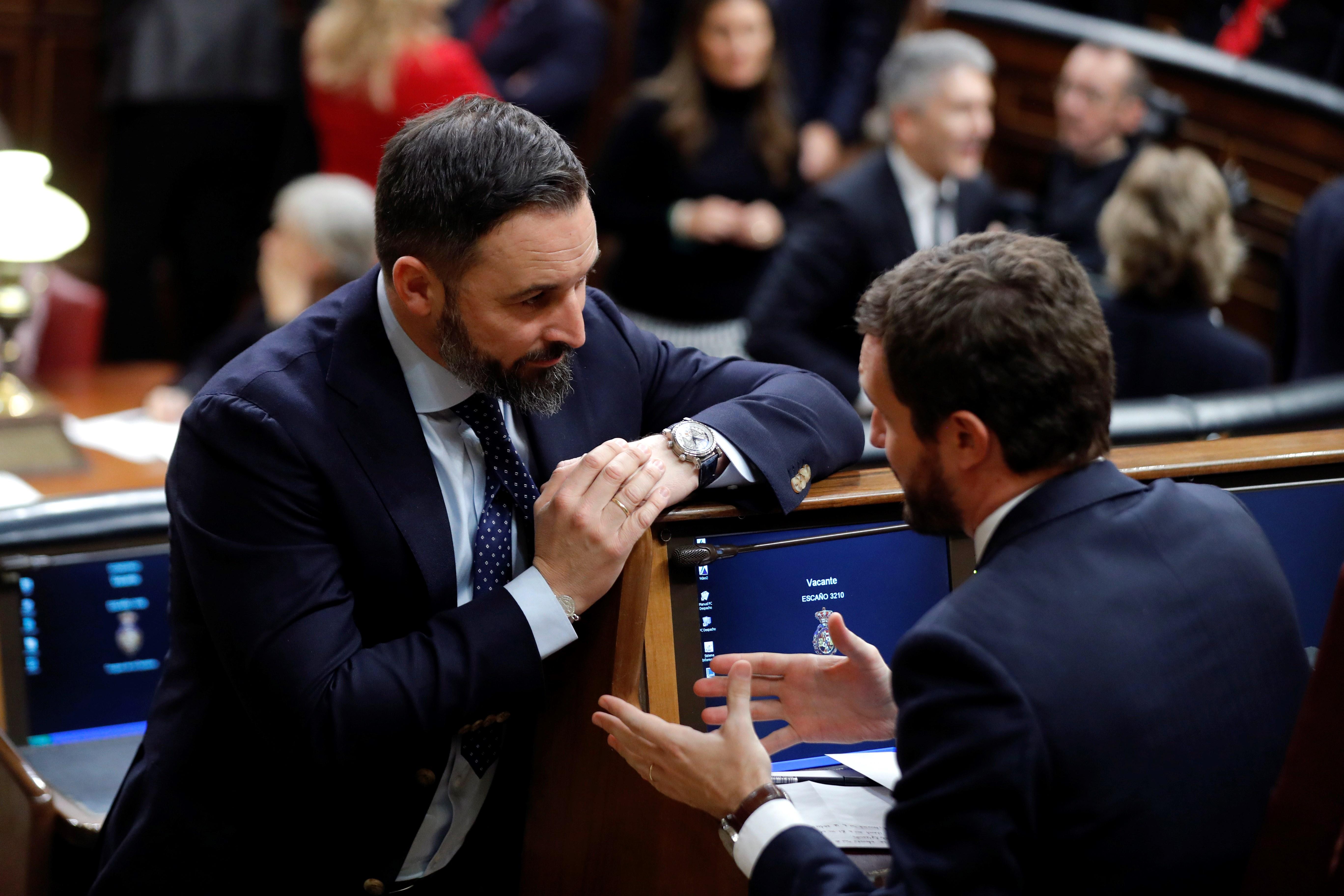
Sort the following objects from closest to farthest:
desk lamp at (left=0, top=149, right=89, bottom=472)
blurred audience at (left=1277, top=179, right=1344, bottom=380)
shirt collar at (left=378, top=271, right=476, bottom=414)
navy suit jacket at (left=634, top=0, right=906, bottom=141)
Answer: shirt collar at (left=378, top=271, right=476, bottom=414) → desk lamp at (left=0, top=149, right=89, bottom=472) → blurred audience at (left=1277, top=179, right=1344, bottom=380) → navy suit jacket at (left=634, top=0, right=906, bottom=141)

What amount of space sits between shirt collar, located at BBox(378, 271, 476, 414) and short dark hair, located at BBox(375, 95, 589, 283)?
0.11 meters

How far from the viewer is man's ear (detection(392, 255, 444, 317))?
152 cm

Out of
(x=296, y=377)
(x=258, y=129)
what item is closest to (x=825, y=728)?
(x=296, y=377)

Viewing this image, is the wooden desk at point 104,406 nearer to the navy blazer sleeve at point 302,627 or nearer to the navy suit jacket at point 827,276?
the navy blazer sleeve at point 302,627

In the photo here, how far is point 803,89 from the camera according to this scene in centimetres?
517

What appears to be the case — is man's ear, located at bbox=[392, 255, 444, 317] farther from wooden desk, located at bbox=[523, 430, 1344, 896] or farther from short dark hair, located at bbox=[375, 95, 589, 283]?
wooden desk, located at bbox=[523, 430, 1344, 896]

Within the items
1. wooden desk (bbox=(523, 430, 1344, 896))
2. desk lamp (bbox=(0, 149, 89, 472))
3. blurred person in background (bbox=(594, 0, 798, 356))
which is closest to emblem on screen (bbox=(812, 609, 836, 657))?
wooden desk (bbox=(523, 430, 1344, 896))

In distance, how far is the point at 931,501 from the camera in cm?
136

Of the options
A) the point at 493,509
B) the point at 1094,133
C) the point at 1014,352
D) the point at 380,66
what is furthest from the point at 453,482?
the point at 1094,133

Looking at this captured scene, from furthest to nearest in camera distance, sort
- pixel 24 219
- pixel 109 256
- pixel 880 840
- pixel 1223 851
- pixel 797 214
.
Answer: pixel 109 256 → pixel 797 214 → pixel 24 219 → pixel 880 840 → pixel 1223 851

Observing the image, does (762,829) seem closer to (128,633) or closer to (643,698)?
(643,698)

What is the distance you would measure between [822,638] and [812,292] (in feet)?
5.93

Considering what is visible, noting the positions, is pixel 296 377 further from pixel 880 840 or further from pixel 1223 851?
pixel 1223 851

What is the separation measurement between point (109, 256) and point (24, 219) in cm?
265
